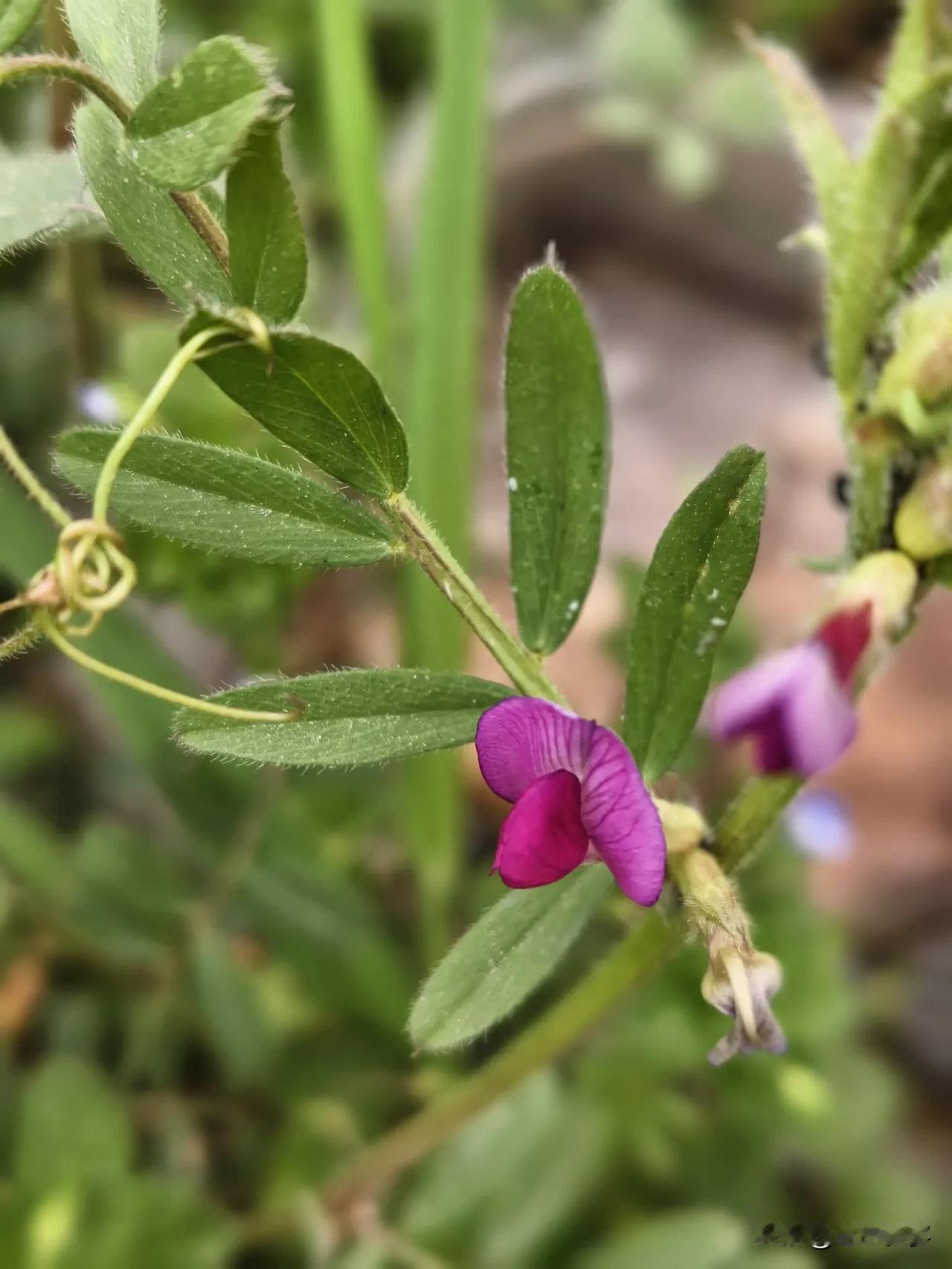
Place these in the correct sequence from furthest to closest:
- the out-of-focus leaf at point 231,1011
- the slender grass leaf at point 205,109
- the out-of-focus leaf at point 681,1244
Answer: the out-of-focus leaf at point 231,1011
the out-of-focus leaf at point 681,1244
the slender grass leaf at point 205,109

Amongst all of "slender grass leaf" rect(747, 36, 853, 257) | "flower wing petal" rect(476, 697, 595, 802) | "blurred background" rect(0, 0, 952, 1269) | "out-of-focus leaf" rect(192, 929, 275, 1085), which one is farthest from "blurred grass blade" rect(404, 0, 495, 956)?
"flower wing petal" rect(476, 697, 595, 802)

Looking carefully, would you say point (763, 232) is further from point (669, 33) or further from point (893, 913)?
point (893, 913)

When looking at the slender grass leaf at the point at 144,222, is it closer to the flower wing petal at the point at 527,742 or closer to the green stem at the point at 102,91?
the green stem at the point at 102,91

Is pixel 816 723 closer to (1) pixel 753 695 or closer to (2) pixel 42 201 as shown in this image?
(1) pixel 753 695

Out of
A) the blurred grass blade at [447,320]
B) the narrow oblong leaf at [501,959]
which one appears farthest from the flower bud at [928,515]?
the blurred grass blade at [447,320]

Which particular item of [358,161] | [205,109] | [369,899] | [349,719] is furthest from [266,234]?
[369,899]

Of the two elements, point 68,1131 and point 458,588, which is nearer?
point 458,588
